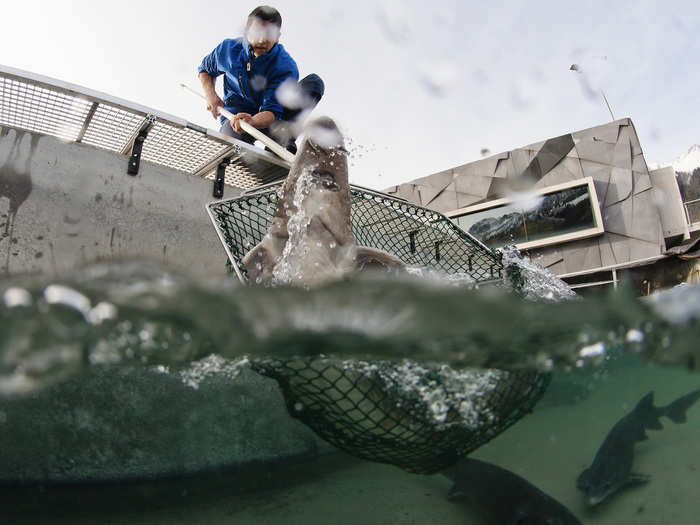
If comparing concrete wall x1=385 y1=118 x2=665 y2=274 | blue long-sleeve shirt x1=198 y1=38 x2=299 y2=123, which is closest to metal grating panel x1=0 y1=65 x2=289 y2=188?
blue long-sleeve shirt x1=198 y1=38 x2=299 y2=123

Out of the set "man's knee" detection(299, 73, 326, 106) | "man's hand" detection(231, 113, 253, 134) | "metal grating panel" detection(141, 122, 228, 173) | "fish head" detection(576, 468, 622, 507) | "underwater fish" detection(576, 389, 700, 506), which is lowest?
"fish head" detection(576, 468, 622, 507)

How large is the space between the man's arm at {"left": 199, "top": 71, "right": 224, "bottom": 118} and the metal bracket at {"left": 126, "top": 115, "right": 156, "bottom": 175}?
147 centimetres

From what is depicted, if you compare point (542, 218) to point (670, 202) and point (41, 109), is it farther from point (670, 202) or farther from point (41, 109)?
point (41, 109)

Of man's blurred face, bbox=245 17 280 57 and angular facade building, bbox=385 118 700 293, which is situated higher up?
angular facade building, bbox=385 118 700 293

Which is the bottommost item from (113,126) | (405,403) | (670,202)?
(405,403)

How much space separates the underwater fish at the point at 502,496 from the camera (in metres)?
1.95

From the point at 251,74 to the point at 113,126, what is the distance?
5.29 feet

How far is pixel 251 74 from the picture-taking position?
4820 mm

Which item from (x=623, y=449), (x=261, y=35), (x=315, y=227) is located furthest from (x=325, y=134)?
(x=623, y=449)

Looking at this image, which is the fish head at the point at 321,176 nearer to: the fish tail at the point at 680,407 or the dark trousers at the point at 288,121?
the dark trousers at the point at 288,121

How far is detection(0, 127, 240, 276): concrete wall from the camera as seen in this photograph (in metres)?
3.39

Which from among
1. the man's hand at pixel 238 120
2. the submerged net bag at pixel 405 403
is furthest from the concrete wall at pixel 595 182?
the submerged net bag at pixel 405 403

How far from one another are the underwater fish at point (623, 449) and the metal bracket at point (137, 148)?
368 centimetres

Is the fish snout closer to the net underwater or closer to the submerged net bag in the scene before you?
the net underwater
